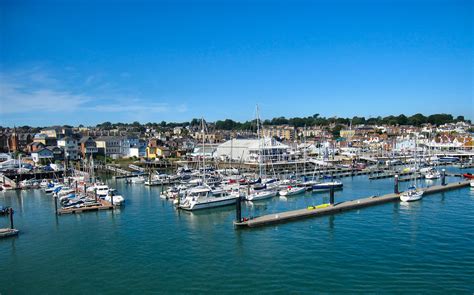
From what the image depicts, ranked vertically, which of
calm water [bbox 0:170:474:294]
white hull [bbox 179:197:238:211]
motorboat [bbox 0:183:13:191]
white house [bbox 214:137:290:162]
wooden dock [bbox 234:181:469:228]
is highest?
white house [bbox 214:137:290:162]

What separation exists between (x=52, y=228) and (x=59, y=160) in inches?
1652

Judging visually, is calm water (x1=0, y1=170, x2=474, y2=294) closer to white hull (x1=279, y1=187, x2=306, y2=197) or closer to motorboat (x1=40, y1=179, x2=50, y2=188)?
white hull (x1=279, y1=187, x2=306, y2=197)

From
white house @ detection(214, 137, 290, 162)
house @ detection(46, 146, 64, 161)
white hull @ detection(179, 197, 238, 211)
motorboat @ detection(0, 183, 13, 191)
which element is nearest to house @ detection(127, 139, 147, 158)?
house @ detection(46, 146, 64, 161)

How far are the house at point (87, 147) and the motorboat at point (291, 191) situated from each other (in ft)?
141

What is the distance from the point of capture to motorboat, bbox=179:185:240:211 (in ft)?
90.5

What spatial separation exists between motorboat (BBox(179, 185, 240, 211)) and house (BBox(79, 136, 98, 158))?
139ft

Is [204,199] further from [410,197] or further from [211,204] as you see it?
[410,197]

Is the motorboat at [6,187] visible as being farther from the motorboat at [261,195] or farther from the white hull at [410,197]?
the white hull at [410,197]

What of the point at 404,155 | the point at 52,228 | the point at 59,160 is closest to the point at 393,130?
the point at 404,155

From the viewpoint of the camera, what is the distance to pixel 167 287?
15.2 m

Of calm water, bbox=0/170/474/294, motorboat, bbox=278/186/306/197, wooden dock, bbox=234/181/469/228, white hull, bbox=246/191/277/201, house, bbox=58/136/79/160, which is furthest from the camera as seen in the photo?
house, bbox=58/136/79/160

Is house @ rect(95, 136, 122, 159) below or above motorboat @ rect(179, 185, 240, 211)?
above

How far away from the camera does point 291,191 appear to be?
33594 millimetres

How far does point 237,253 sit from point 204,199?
959cm
